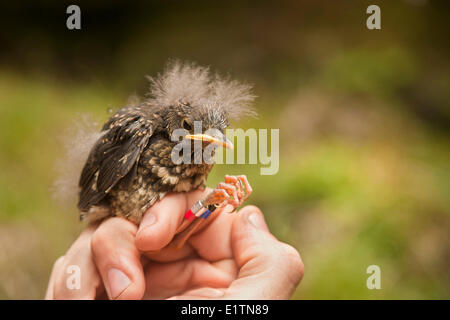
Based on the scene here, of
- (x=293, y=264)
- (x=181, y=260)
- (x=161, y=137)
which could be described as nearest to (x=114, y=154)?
A: (x=161, y=137)

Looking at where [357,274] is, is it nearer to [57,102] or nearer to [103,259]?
[103,259]

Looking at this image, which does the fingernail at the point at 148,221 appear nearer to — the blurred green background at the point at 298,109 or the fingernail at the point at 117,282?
the fingernail at the point at 117,282

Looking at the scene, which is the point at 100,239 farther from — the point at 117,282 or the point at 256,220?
the point at 256,220

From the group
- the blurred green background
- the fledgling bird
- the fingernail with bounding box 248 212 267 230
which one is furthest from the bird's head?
the blurred green background

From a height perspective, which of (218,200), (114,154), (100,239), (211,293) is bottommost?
(211,293)

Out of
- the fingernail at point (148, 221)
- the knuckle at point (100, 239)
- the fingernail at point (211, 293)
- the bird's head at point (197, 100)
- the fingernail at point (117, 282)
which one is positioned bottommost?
the fingernail at point (211, 293)

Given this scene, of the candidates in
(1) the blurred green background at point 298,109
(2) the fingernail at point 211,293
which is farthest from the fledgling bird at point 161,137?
(1) the blurred green background at point 298,109
